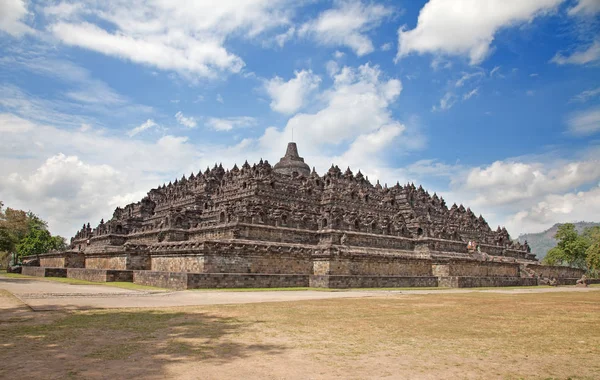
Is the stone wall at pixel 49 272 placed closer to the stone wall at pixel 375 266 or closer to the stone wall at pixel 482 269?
the stone wall at pixel 375 266

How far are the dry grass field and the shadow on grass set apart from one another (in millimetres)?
23

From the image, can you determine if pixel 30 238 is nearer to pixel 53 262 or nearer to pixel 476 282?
pixel 53 262

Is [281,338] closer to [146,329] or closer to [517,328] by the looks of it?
[146,329]

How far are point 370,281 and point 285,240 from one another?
8898 mm

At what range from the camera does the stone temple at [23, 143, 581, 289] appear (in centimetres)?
3481

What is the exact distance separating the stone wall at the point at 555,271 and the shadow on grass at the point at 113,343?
58496 mm

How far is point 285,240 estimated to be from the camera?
140ft

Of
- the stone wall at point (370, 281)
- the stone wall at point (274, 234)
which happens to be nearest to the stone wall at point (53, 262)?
the stone wall at point (274, 234)

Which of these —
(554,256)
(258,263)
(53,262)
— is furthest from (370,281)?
(554,256)

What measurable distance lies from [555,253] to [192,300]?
91314mm

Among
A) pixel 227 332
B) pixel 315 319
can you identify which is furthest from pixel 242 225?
pixel 227 332

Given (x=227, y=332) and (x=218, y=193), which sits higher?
(x=218, y=193)

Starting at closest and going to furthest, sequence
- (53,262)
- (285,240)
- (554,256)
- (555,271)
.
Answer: (285,240)
(53,262)
(555,271)
(554,256)

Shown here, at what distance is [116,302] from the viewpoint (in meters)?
19.8
